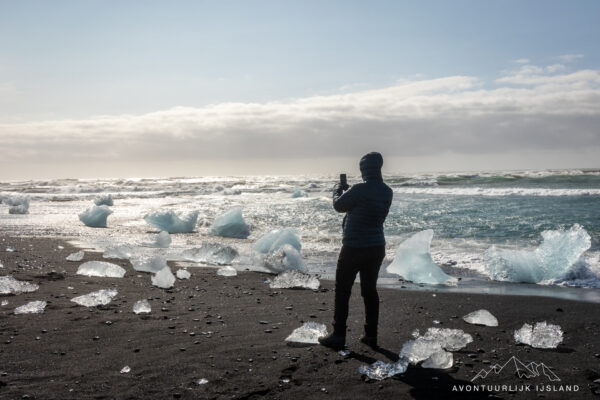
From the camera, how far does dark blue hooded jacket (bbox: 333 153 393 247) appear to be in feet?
13.4

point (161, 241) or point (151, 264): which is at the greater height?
point (151, 264)

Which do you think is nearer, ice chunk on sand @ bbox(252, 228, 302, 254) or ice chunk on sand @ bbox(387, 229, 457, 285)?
ice chunk on sand @ bbox(387, 229, 457, 285)

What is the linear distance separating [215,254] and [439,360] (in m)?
5.53

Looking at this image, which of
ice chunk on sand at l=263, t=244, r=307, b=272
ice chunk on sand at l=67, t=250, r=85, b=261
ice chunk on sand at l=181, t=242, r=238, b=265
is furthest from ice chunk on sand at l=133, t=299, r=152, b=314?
ice chunk on sand at l=67, t=250, r=85, b=261

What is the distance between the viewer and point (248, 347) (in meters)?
4.03

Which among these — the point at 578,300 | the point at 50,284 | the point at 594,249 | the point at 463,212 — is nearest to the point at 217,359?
the point at 50,284

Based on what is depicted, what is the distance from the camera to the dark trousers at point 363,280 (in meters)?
4.13

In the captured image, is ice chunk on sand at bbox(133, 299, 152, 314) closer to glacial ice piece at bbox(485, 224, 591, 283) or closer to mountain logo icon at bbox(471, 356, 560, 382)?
mountain logo icon at bbox(471, 356, 560, 382)

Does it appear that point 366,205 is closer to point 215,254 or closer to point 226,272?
point 226,272

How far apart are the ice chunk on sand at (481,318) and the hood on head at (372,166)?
1.89 metres

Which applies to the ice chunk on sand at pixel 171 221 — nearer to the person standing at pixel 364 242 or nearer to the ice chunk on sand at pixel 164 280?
the ice chunk on sand at pixel 164 280

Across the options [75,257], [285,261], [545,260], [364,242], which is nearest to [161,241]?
[75,257]

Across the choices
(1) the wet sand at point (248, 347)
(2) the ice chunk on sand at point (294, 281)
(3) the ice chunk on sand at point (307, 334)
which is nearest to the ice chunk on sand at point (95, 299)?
(1) the wet sand at point (248, 347)

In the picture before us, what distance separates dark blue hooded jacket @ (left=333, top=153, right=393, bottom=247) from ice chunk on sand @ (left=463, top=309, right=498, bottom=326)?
1.47m
